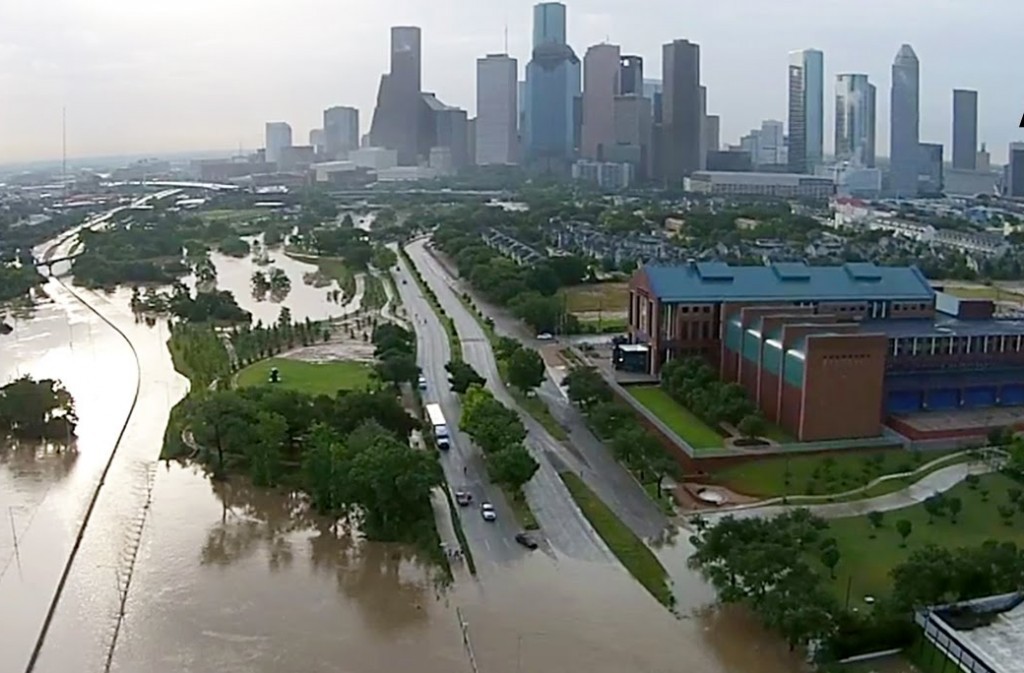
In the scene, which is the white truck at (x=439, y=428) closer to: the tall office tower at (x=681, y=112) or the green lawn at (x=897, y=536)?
the green lawn at (x=897, y=536)

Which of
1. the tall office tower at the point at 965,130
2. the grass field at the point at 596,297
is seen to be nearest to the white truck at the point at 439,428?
the grass field at the point at 596,297

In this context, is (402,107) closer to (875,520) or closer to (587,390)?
(587,390)

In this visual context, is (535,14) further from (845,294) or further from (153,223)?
(845,294)

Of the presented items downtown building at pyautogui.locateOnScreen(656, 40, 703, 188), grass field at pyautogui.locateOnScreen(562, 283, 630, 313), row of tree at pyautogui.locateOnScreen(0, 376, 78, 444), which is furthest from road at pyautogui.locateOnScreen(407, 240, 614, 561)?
downtown building at pyautogui.locateOnScreen(656, 40, 703, 188)

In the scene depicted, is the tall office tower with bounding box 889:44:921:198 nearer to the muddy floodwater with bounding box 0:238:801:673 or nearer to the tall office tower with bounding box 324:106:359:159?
the tall office tower with bounding box 324:106:359:159

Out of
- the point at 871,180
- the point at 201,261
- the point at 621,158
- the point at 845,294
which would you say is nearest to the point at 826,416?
the point at 845,294
